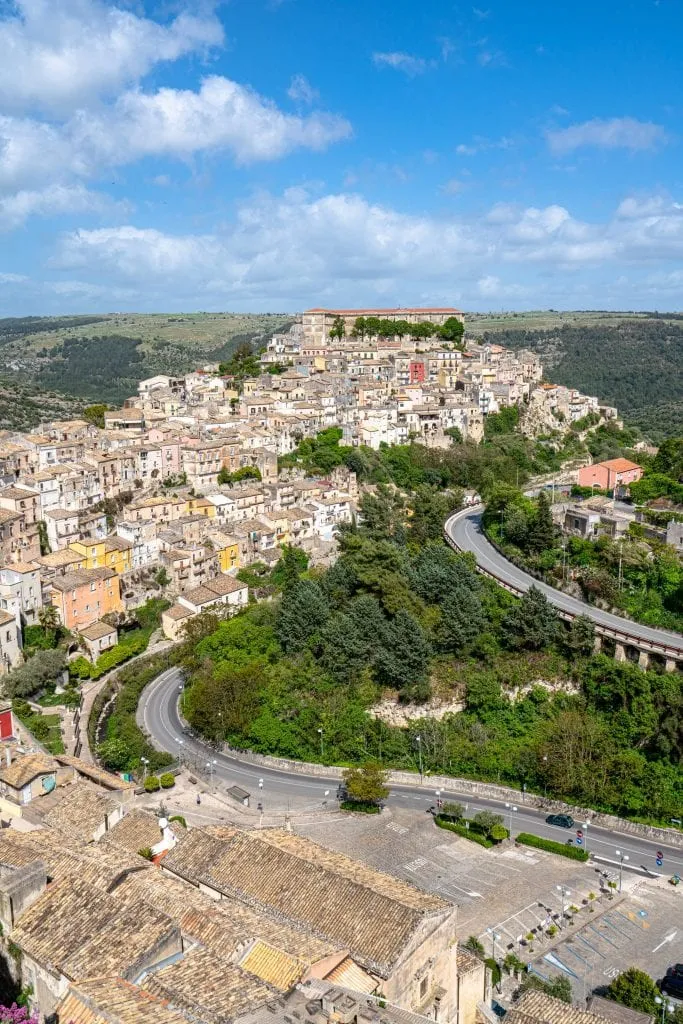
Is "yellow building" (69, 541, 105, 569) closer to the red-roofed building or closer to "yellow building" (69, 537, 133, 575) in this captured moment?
"yellow building" (69, 537, 133, 575)

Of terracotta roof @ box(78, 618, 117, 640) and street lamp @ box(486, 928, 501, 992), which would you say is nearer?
street lamp @ box(486, 928, 501, 992)

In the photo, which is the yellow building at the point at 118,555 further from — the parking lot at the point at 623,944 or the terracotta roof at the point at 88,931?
the terracotta roof at the point at 88,931

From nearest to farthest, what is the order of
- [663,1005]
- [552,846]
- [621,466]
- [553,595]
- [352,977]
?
[352,977]
[663,1005]
[552,846]
[553,595]
[621,466]

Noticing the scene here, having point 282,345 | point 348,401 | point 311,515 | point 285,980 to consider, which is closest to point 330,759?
point 285,980

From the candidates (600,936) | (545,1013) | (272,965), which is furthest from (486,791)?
(272,965)

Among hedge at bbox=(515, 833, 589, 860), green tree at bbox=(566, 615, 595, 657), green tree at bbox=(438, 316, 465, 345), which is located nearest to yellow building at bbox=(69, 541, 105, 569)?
green tree at bbox=(566, 615, 595, 657)

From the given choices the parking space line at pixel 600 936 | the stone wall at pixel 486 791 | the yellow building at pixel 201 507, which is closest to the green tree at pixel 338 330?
the yellow building at pixel 201 507

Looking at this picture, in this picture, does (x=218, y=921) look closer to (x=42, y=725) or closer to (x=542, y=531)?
(x=42, y=725)
